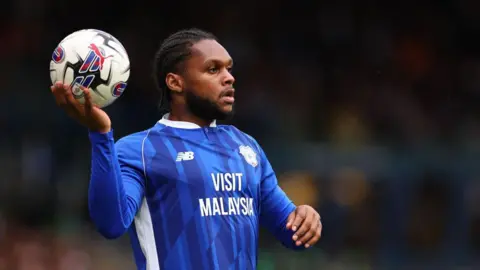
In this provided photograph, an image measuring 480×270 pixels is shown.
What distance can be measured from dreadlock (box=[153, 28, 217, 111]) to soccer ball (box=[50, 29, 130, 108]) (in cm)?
52

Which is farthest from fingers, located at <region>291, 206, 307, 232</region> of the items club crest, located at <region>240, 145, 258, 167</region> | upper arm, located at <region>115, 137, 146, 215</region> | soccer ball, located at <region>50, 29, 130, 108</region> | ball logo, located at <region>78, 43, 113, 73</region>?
ball logo, located at <region>78, 43, 113, 73</region>

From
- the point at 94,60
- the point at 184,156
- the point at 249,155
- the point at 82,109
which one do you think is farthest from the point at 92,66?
the point at 249,155

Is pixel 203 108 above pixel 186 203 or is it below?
above

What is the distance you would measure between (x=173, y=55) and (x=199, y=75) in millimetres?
188

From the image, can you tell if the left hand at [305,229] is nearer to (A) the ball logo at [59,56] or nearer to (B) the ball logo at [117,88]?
(B) the ball logo at [117,88]

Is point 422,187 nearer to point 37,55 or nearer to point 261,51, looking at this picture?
point 261,51

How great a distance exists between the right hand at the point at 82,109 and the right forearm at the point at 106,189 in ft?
0.15

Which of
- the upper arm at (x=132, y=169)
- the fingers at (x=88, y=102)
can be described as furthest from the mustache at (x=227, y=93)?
the fingers at (x=88, y=102)

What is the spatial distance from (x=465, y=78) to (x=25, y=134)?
14.3 feet

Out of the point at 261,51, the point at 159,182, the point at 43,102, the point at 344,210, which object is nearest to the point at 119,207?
the point at 159,182

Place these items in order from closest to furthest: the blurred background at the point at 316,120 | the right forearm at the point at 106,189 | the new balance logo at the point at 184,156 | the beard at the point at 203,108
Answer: the right forearm at the point at 106,189, the new balance logo at the point at 184,156, the beard at the point at 203,108, the blurred background at the point at 316,120

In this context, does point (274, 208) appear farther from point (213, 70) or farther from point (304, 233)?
point (213, 70)

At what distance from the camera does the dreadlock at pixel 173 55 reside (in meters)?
4.86

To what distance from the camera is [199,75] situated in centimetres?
479
